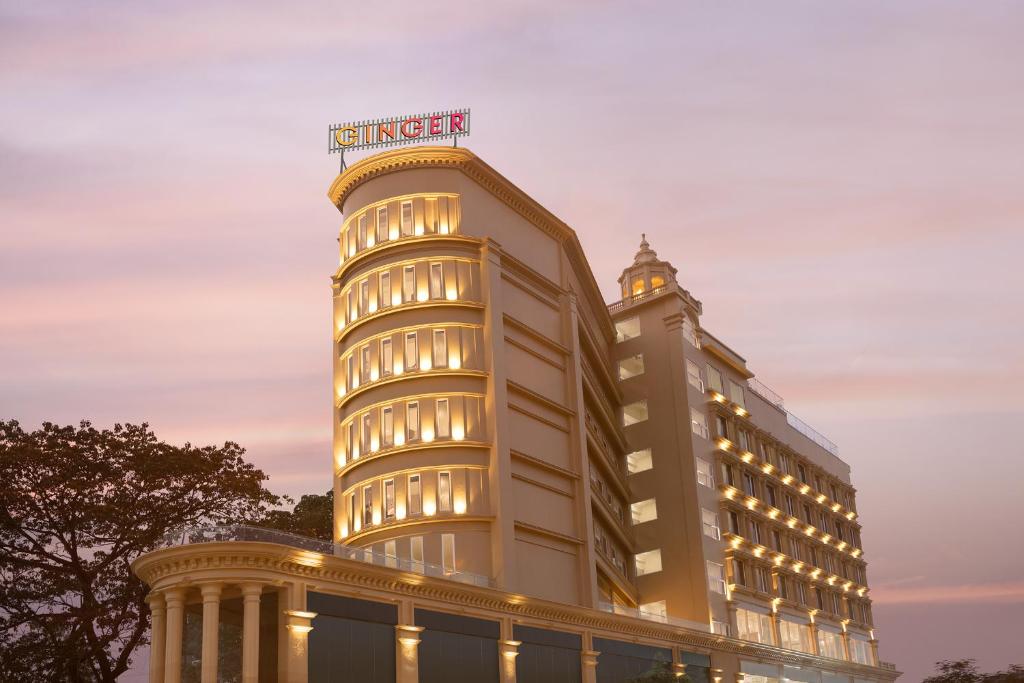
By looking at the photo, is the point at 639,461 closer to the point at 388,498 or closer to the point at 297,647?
the point at 388,498

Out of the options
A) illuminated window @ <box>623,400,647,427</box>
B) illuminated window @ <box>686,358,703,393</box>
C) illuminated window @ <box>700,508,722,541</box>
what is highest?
illuminated window @ <box>686,358,703,393</box>

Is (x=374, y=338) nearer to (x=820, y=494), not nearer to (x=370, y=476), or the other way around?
(x=370, y=476)

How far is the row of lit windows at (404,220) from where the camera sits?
203 feet

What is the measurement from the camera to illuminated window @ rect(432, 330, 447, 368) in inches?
2330

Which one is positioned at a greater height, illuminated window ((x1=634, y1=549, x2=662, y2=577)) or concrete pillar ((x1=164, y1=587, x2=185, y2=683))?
illuminated window ((x1=634, y1=549, x2=662, y2=577))

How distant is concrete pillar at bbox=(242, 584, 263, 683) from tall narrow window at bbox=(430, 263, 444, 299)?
23.3 meters

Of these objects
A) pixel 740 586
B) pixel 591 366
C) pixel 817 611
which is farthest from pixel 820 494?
pixel 591 366

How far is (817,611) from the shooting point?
89875 millimetres

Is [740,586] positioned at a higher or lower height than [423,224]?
lower

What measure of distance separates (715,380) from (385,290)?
110 ft

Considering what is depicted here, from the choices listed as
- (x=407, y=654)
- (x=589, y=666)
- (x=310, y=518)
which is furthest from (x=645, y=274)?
(x=407, y=654)

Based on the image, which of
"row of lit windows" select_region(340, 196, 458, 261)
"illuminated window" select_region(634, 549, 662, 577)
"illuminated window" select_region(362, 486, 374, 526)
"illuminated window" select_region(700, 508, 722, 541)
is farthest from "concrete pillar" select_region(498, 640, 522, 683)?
"illuminated window" select_region(634, 549, 662, 577)

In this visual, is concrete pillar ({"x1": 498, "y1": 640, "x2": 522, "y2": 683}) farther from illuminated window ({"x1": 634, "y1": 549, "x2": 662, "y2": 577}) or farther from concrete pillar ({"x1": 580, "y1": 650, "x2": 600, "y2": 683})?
illuminated window ({"x1": 634, "y1": 549, "x2": 662, "y2": 577})

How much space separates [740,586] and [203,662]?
4750cm
